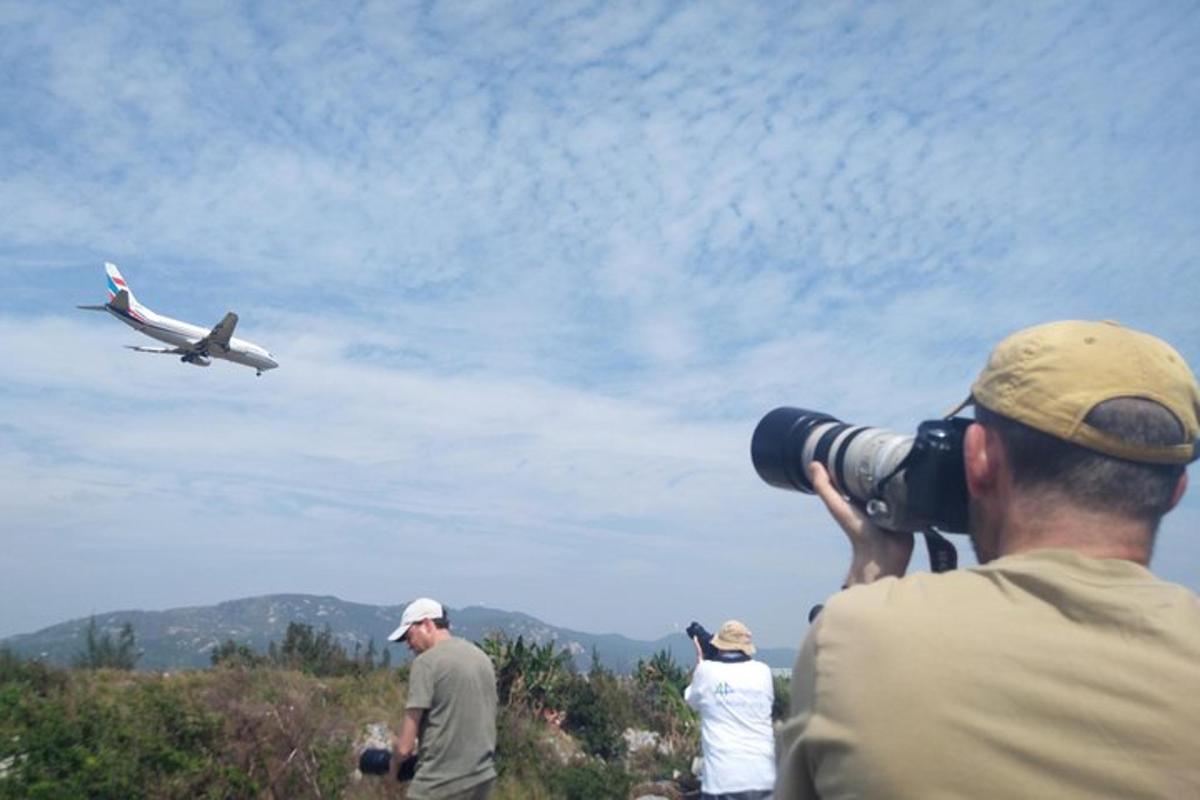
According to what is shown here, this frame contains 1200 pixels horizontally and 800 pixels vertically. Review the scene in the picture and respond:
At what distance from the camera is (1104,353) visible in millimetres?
1538

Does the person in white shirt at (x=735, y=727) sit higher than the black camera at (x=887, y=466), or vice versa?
the black camera at (x=887, y=466)

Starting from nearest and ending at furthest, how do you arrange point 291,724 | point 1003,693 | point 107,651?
point 1003,693, point 291,724, point 107,651

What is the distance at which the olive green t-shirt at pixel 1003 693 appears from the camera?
4.21 ft

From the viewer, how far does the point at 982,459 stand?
1597mm

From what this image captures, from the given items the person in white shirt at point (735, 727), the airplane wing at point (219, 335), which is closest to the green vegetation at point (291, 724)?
the person in white shirt at point (735, 727)

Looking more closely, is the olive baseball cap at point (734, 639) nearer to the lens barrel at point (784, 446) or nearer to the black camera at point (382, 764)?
the black camera at point (382, 764)

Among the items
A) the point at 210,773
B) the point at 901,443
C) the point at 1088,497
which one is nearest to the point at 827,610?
the point at 1088,497

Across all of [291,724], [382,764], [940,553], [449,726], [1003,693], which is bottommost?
[291,724]

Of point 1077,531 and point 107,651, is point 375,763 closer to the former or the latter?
point 1077,531

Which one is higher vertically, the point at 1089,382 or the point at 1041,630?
the point at 1089,382

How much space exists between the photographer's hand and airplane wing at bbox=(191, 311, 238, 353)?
34.3m

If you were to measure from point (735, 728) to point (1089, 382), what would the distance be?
548 centimetres

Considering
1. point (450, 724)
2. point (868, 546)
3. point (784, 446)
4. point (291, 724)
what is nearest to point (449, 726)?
point (450, 724)

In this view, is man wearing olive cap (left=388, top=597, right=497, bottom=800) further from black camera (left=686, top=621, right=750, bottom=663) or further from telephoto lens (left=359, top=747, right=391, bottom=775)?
black camera (left=686, top=621, right=750, bottom=663)
